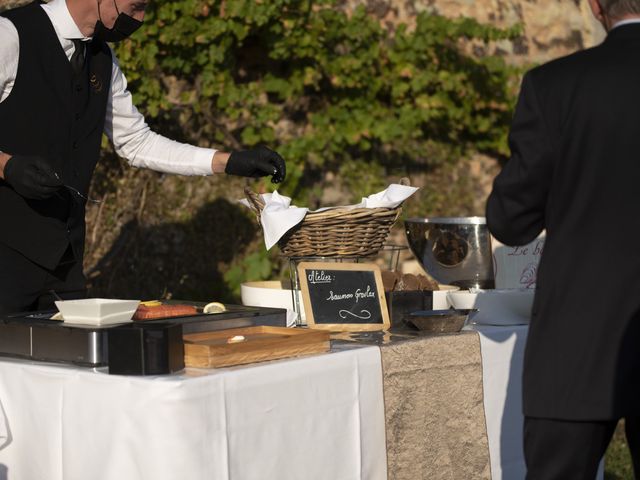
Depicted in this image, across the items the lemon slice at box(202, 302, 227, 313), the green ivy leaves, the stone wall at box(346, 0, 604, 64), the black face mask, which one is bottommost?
the lemon slice at box(202, 302, 227, 313)

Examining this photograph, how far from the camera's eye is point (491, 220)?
2.01 meters

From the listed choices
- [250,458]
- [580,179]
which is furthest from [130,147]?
[580,179]

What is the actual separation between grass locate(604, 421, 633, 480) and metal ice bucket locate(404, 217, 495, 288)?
4.13 feet

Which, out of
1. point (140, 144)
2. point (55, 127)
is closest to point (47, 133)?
point (55, 127)

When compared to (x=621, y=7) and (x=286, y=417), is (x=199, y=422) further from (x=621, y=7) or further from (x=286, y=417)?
(x=621, y=7)

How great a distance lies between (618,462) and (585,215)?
2565 mm

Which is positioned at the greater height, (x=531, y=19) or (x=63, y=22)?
(x=531, y=19)

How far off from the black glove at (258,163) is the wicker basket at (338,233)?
0.15 m

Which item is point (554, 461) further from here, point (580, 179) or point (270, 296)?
Answer: point (270, 296)

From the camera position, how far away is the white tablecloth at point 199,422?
1992 millimetres

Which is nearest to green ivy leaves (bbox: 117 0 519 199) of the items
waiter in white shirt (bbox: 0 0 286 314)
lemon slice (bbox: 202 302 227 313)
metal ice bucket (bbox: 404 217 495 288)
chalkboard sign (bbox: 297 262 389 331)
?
waiter in white shirt (bbox: 0 0 286 314)

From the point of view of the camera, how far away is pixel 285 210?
2775mm

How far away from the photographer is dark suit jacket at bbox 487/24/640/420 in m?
1.85

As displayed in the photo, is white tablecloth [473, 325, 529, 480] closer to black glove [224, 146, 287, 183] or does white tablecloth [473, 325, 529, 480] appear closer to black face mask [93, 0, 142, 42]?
black glove [224, 146, 287, 183]
